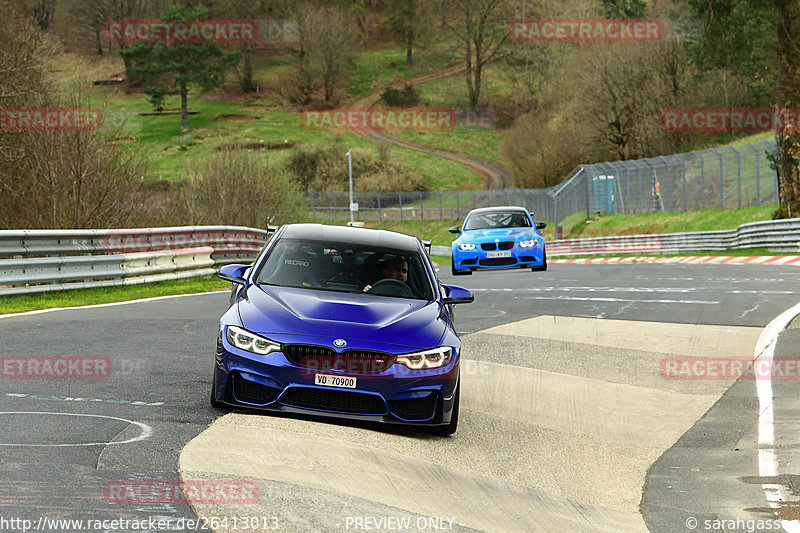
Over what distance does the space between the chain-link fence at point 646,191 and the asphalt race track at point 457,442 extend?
31.2 meters

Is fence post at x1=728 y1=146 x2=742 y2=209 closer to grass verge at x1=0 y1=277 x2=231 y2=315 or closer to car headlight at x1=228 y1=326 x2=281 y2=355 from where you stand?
grass verge at x1=0 y1=277 x2=231 y2=315

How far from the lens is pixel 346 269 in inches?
352

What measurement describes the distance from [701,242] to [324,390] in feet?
112

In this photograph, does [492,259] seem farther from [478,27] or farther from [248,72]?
[248,72]

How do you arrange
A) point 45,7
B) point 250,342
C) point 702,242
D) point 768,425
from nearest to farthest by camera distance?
point 250,342 → point 768,425 → point 702,242 → point 45,7

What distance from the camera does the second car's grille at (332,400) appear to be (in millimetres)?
7281

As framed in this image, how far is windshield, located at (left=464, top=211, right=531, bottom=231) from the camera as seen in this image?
23547 mm

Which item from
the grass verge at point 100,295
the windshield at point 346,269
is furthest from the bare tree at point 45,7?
the windshield at point 346,269

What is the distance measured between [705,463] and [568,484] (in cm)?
146

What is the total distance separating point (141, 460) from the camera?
593 centimetres

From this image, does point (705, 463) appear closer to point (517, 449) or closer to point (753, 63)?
point (517, 449)
